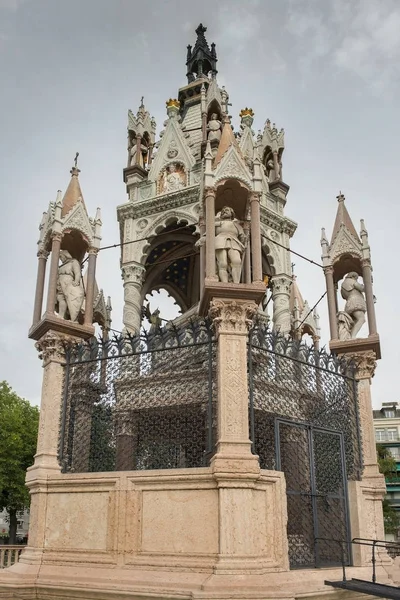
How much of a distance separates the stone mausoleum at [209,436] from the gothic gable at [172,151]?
801cm

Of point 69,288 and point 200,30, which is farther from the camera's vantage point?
point 200,30

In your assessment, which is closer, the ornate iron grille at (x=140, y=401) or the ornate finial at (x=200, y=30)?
the ornate iron grille at (x=140, y=401)

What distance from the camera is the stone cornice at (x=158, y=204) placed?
19.7 m

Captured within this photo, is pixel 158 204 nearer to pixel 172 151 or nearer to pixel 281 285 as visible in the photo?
pixel 172 151

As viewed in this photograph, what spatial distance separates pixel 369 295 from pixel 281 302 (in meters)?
6.85

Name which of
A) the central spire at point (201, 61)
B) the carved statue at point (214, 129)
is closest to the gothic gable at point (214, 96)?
the carved statue at point (214, 129)

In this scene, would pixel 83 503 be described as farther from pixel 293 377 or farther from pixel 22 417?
pixel 22 417

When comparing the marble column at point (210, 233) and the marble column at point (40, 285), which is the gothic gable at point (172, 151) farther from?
the marble column at point (210, 233)

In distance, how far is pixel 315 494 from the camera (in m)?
9.90

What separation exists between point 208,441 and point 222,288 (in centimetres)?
245

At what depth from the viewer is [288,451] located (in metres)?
10.8

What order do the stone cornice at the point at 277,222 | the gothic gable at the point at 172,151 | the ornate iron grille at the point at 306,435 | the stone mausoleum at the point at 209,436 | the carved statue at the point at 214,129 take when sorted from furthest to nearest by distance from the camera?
the gothic gable at the point at 172,151 → the stone cornice at the point at 277,222 → the carved statue at the point at 214,129 → the ornate iron grille at the point at 306,435 → the stone mausoleum at the point at 209,436

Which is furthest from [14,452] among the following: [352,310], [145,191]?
[352,310]

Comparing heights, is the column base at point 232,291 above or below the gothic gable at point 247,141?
below
